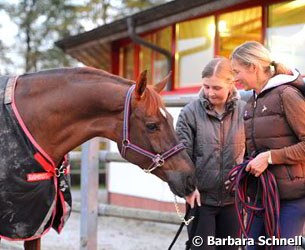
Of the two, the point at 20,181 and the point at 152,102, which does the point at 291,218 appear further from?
the point at 20,181

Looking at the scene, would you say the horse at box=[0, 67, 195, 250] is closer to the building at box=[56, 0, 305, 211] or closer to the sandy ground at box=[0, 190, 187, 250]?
the sandy ground at box=[0, 190, 187, 250]

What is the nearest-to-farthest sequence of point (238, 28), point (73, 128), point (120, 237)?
1. point (73, 128)
2. point (120, 237)
3. point (238, 28)

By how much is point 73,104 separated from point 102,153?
1.97 m

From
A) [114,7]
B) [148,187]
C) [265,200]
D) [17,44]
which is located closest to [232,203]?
[265,200]

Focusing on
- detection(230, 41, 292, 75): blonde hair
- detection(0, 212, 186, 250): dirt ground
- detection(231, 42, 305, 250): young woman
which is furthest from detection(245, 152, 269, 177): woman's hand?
detection(0, 212, 186, 250): dirt ground

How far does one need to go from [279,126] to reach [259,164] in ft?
0.73

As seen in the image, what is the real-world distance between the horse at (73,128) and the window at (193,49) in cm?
483

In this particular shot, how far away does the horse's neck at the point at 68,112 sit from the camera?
2801 mm

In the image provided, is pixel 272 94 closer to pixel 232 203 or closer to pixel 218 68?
pixel 218 68

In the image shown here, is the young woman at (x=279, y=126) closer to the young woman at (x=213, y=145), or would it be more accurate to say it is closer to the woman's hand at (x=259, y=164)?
the woman's hand at (x=259, y=164)

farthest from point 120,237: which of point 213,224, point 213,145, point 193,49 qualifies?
point 213,145

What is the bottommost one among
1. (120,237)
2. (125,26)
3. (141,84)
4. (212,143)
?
(120,237)

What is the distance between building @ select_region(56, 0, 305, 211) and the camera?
630cm

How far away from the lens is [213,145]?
294 cm
